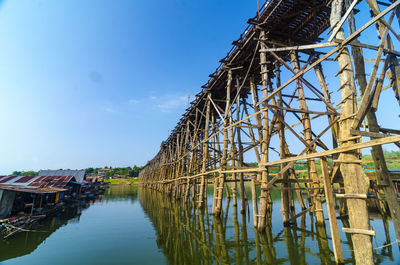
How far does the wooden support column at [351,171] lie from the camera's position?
3.86 metres

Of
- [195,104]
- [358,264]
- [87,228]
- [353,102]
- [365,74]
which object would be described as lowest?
[87,228]

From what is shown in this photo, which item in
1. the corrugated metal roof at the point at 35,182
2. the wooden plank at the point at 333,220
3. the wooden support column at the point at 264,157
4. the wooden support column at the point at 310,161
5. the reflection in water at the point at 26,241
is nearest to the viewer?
the wooden plank at the point at 333,220

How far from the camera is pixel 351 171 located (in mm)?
4160

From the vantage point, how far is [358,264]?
3.85 m

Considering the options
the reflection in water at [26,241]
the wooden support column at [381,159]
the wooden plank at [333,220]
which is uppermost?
the wooden support column at [381,159]

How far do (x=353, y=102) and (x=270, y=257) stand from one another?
4927 millimetres

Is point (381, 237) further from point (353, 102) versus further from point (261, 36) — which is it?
point (261, 36)

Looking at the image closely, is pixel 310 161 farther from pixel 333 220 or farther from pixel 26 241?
pixel 26 241

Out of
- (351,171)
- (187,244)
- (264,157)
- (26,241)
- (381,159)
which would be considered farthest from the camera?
(26,241)

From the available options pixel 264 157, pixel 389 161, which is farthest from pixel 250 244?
pixel 389 161

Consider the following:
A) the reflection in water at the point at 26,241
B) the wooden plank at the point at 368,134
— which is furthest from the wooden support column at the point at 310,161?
the reflection in water at the point at 26,241

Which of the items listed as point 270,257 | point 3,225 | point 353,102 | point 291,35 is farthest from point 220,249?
point 3,225

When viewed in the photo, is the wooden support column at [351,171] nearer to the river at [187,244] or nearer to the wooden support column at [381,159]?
the wooden support column at [381,159]

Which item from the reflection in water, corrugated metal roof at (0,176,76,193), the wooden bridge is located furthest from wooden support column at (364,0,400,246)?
corrugated metal roof at (0,176,76,193)
